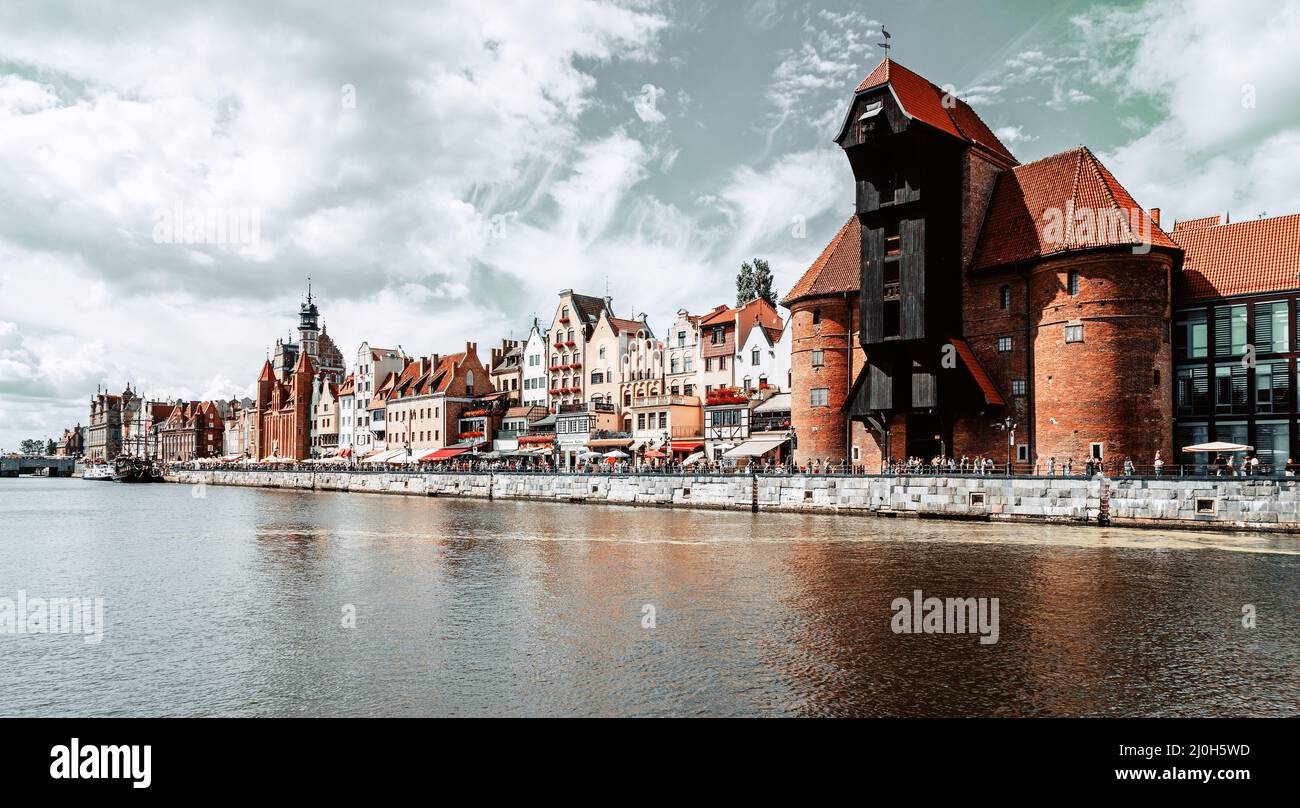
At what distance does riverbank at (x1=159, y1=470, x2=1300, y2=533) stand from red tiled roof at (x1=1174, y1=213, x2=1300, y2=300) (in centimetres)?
1451

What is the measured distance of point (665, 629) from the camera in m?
16.4

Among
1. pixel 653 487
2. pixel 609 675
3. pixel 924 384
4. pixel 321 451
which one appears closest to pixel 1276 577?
pixel 609 675

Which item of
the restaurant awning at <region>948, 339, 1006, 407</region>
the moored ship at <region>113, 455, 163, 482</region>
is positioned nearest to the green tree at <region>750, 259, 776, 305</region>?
the restaurant awning at <region>948, 339, 1006, 407</region>

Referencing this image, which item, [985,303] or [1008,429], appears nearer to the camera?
[1008,429]


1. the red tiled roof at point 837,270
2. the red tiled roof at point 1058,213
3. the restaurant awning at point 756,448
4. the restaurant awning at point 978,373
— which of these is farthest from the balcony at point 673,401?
the red tiled roof at point 1058,213

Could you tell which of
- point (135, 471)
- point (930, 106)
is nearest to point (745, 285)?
point (930, 106)

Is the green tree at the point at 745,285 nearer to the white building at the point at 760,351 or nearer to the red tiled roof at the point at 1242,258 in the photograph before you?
the white building at the point at 760,351

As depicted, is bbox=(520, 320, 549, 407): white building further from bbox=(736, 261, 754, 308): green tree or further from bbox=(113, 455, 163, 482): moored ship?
bbox=(113, 455, 163, 482): moored ship

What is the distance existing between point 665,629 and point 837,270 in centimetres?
4061

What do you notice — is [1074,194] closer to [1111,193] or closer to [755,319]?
[1111,193]

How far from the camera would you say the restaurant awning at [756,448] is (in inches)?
2224
